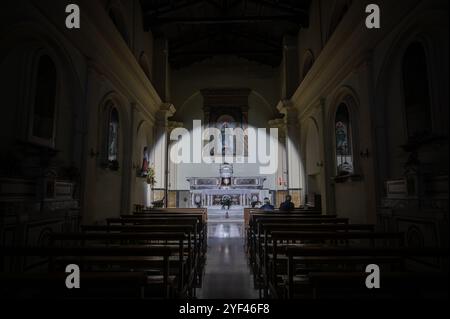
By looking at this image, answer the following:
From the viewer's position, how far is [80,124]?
5.56 meters

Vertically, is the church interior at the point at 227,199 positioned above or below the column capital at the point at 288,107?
below

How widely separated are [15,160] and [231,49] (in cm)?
1245

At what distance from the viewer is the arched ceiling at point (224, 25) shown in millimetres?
10203

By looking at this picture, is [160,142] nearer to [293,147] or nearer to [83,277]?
[293,147]

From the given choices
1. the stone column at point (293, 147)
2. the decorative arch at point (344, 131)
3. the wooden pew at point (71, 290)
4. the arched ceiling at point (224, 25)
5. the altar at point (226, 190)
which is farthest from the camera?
the altar at point (226, 190)

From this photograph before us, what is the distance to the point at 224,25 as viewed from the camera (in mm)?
12711

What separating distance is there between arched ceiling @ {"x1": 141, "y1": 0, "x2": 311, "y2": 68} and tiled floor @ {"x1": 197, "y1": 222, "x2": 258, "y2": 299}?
7.15 meters

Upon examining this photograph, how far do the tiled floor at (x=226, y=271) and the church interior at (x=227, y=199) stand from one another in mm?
39

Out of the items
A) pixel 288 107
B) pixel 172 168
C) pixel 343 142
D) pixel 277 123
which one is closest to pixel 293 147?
pixel 288 107

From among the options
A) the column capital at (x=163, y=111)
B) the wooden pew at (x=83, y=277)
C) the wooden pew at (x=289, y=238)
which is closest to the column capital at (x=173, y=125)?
the column capital at (x=163, y=111)

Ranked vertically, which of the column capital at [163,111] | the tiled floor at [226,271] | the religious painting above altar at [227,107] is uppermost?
the religious painting above altar at [227,107]

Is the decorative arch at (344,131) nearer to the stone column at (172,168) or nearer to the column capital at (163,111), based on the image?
the column capital at (163,111)

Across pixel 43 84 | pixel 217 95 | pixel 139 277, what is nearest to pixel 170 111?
pixel 217 95
